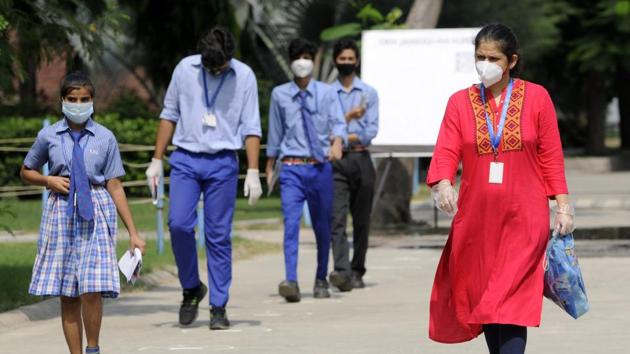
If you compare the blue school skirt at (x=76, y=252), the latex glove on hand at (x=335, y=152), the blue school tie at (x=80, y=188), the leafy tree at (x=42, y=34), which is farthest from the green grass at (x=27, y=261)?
the blue school tie at (x=80, y=188)

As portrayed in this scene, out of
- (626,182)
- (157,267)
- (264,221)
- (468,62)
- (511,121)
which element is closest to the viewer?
(511,121)

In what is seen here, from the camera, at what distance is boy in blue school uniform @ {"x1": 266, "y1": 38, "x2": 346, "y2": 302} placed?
12.6 meters

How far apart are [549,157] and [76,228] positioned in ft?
8.58

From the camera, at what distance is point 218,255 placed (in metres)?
10.7

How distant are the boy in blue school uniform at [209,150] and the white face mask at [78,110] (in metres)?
2.23

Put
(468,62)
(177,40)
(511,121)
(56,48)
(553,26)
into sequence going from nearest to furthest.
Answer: (511,121) < (56,48) < (468,62) < (177,40) < (553,26)

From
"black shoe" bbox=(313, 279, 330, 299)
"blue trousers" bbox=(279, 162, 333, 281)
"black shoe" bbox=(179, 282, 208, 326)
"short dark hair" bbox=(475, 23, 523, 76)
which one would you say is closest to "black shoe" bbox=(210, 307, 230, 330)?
"black shoe" bbox=(179, 282, 208, 326)

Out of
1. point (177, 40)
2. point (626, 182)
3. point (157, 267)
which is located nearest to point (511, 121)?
point (157, 267)

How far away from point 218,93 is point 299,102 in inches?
78.7

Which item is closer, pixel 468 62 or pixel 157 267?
pixel 157 267

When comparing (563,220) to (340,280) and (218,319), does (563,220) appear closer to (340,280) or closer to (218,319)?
(218,319)

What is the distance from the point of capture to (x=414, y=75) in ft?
66.3

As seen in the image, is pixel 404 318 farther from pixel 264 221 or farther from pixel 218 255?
pixel 264 221

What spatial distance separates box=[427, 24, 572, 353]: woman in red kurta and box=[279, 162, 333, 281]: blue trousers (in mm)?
5068
